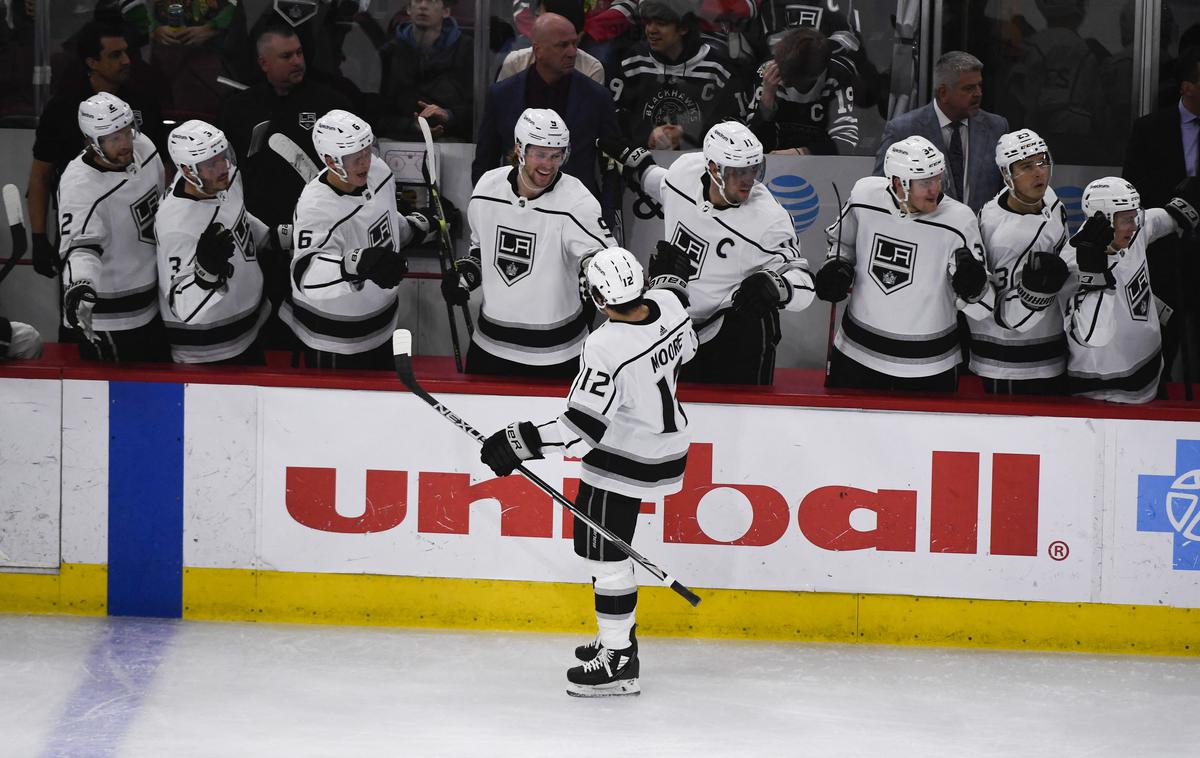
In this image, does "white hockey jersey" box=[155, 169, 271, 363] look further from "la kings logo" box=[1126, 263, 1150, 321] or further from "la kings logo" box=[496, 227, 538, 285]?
"la kings logo" box=[1126, 263, 1150, 321]

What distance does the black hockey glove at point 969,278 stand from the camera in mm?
4918

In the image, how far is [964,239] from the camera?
5031mm

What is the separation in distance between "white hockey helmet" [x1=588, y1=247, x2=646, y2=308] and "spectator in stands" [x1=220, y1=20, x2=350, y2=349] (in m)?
2.22

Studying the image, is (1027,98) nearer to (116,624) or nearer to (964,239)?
(964,239)

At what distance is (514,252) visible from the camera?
5.21 meters

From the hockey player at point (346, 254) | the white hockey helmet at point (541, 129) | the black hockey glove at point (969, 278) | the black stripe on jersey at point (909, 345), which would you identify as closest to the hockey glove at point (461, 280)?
the hockey player at point (346, 254)

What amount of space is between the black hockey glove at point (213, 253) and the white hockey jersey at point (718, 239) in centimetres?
145

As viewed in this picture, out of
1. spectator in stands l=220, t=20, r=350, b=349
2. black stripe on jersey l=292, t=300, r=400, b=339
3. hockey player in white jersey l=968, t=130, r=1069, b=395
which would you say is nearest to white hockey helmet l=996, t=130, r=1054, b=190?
hockey player in white jersey l=968, t=130, r=1069, b=395

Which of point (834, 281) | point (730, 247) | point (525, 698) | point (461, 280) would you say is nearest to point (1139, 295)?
point (834, 281)

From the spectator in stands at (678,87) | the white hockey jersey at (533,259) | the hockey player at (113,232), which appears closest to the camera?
the white hockey jersey at (533,259)


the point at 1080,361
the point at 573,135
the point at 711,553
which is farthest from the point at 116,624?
the point at 1080,361

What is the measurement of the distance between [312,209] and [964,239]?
2121mm

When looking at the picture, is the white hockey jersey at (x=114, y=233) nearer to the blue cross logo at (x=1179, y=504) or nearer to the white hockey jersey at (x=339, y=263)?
the white hockey jersey at (x=339, y=263)

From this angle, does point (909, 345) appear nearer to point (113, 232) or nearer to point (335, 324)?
point (335, 324)
